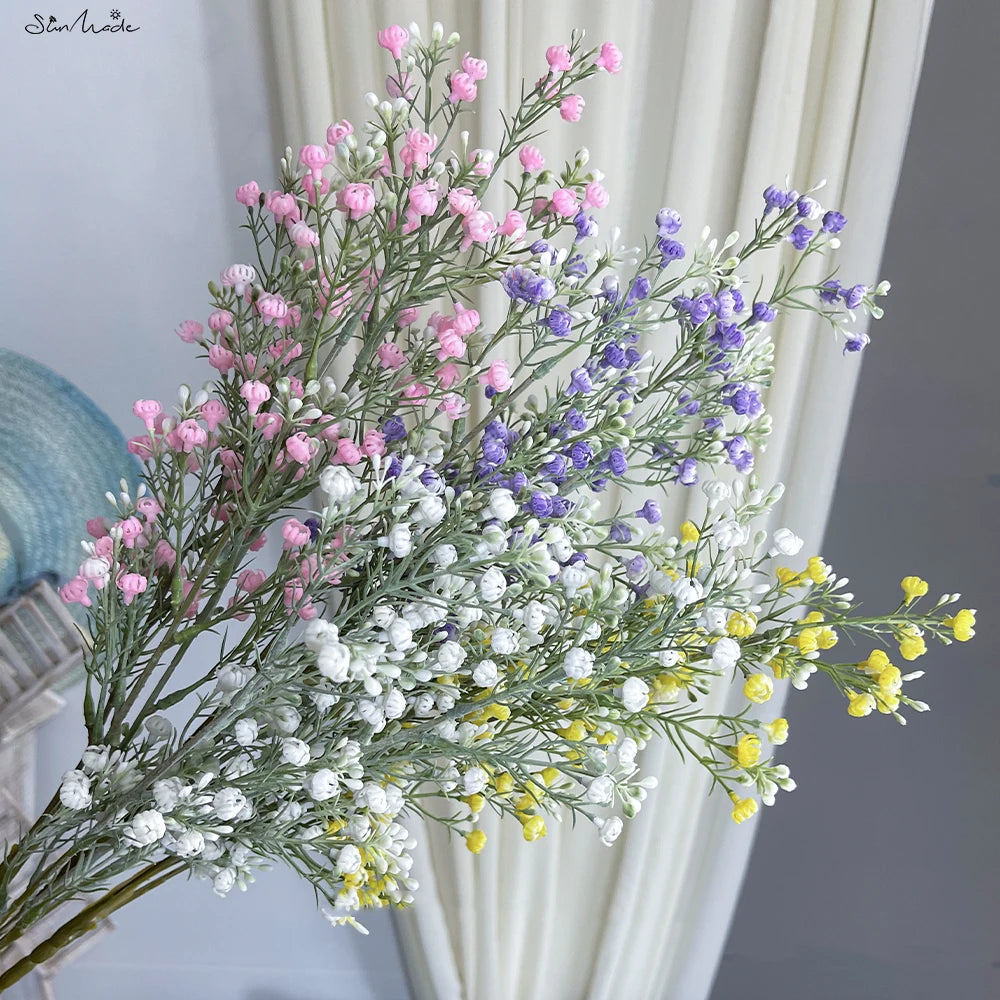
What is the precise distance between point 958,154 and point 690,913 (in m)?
1.16

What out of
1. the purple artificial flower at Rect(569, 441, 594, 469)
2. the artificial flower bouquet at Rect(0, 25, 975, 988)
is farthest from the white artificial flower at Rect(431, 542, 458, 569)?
the purple artificial flower at Rect(569, 441, 594, 469)

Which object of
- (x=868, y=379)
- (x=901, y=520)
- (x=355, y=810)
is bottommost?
(x=355, y=810)

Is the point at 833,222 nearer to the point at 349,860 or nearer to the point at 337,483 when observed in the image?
the point at 337,483

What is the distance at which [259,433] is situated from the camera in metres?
0.70

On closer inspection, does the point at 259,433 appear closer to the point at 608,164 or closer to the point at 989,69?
the point at 608,164

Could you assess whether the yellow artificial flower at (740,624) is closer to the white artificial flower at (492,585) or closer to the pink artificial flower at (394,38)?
the white artificial flower at (492,585)

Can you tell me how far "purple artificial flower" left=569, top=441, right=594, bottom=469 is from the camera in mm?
677

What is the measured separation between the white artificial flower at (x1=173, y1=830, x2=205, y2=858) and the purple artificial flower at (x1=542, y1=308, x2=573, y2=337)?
0.42 meters

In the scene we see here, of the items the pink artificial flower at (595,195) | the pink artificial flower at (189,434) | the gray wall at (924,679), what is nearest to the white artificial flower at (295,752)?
the pink artificial flower at (189,434)

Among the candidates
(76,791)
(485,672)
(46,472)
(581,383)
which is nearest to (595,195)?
(581,383)

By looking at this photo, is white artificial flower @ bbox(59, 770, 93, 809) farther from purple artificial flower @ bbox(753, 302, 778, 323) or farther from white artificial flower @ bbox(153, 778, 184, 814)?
purple artificial flower @ bbox(753, 302, 778, 323)

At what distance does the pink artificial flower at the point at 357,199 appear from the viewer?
64 centimetres

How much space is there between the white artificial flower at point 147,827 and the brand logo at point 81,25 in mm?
1079

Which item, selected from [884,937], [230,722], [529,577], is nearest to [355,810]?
[230,722]
